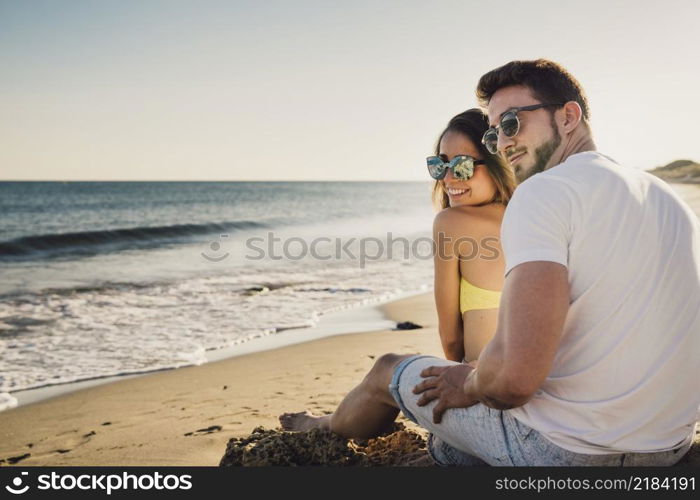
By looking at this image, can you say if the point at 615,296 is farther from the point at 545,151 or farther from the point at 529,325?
the point at 545,151

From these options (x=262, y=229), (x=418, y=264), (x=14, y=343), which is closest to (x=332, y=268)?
(x=418, y=264)

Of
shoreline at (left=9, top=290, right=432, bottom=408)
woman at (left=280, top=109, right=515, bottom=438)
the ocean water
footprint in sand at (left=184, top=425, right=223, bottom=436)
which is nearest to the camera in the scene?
woman at (left=280, top=109, right=515, bottom=438)

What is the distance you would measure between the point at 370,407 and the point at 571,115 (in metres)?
1.66

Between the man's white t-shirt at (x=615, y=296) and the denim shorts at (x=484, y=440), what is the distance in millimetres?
63

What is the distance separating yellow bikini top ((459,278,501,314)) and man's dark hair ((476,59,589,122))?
1040 mm

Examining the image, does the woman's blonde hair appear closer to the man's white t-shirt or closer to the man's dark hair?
the man's dark hair

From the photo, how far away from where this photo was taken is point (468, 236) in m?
3.19

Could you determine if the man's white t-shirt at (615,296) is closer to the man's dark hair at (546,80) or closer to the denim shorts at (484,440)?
the denim shorts at (484,440)

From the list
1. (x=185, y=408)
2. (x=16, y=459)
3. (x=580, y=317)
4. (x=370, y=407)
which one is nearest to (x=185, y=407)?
(x=185, y=408)

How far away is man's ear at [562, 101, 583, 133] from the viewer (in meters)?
2.41

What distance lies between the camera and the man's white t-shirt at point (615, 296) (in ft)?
6.23

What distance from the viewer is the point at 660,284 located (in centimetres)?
194

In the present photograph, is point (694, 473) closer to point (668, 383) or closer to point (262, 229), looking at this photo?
Answer: point (668, 383)

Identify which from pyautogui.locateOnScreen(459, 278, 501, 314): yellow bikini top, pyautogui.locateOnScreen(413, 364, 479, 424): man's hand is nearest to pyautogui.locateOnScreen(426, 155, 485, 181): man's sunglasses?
pyautogui.locateOnScreen(459, 278, 501, 314): yellow bikini top
